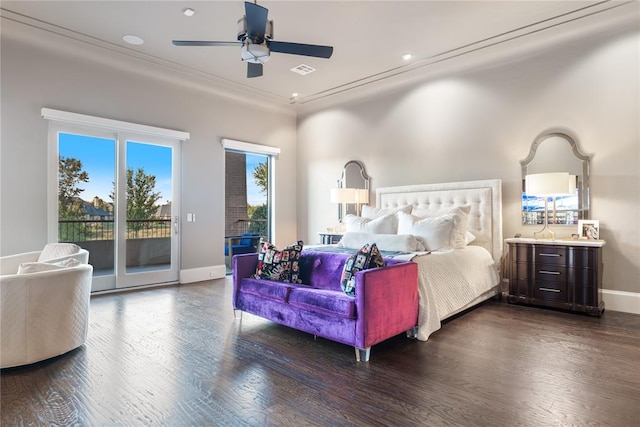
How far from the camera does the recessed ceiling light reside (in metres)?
4.28

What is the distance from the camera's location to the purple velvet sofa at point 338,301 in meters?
2.60

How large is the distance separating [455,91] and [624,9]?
6.33 feet

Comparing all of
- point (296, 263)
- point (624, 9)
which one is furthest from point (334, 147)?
point (624, 9)

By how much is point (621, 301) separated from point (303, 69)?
5.04 metres

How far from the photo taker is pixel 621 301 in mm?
3877

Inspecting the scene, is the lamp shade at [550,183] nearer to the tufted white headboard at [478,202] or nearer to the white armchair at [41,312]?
the tufted white headboard at [478,202]

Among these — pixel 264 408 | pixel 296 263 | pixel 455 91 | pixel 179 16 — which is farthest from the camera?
pixel 455 91

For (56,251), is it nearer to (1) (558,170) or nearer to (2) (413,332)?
(2) (413,332)

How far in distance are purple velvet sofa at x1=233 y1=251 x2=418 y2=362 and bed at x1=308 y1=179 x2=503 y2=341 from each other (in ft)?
1.10

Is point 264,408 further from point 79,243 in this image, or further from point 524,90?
point 524,90

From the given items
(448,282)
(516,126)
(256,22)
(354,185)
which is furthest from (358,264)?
(354,185)

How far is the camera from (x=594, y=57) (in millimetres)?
4047

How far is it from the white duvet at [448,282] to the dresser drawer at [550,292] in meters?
0.47

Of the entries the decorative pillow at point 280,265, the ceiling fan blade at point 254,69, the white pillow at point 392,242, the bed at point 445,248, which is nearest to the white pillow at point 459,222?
the bed at point 445,248
